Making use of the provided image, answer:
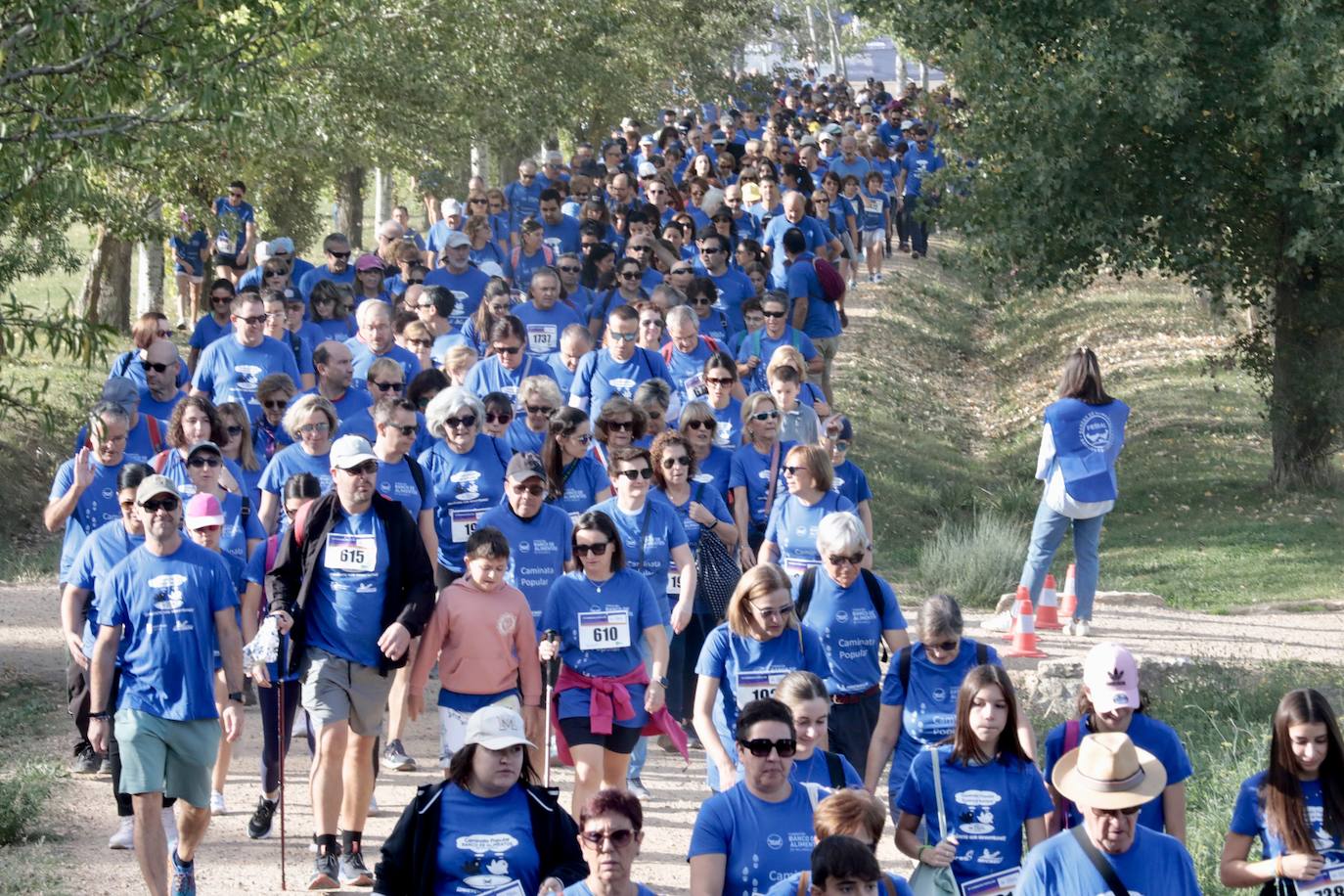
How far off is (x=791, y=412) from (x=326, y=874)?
4.66 m

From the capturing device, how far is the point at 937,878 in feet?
23.3

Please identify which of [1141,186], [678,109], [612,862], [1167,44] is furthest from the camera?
[678,109]

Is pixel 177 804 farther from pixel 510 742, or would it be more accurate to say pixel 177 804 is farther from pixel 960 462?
pixel 960 462

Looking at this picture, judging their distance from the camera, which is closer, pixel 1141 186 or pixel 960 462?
pixel 1141 186

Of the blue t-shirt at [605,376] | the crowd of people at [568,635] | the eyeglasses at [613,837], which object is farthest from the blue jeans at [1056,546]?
the eyeglasses at [613,837]

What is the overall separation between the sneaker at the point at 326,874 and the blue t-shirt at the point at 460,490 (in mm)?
2405

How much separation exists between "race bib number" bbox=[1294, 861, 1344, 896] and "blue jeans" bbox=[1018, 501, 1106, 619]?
703cm

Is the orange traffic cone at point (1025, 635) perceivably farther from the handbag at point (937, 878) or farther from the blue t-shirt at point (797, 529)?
the handbag at point (937, 878)

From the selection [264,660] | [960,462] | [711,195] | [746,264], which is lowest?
[264,660]

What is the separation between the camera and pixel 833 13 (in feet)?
263

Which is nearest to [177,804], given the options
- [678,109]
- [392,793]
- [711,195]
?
[392,793]

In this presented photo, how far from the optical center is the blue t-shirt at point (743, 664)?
27.3 ft

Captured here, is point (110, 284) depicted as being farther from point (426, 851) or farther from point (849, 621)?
point (426, 851)

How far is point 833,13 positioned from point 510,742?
76239 millimetres
